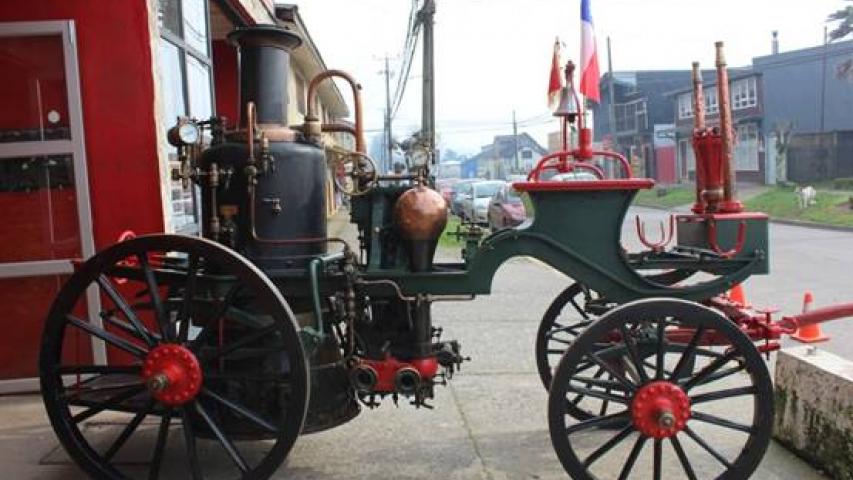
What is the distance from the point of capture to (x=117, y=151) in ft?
18.0

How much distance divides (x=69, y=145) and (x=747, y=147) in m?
43.2

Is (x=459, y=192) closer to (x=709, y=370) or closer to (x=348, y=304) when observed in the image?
(x=348, y=304)

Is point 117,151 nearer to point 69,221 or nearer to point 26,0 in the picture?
point 69,221

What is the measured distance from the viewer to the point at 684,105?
4950 centimetres

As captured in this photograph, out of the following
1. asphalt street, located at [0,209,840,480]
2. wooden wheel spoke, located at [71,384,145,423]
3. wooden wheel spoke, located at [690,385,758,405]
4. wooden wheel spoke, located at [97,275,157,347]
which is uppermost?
wooden wheel spoke, located at [97,275,157,347]

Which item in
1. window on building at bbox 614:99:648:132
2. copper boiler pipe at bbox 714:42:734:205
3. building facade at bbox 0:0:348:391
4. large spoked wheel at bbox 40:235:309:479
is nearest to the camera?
large spoked wheel at bbox 40:235:309:479

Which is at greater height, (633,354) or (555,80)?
(555,80)

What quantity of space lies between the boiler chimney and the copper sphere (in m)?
0.85

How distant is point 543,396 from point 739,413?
1221mm

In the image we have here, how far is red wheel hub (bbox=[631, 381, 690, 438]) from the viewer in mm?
3514

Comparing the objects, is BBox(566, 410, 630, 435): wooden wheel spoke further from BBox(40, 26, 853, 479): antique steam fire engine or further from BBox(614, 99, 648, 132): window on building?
BBox(614, 99, 648, 132): window on building

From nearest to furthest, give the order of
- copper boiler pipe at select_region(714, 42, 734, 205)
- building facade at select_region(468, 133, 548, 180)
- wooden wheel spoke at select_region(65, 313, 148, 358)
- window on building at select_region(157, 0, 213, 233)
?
wooden wheel spoke at select_region(65, 313, 148, 358) < copper boiler pipe at select_region(714, 42, 734, 205) < window on building at select_region(157, 0, 213, 233) < building facade at select_region(468, 133, 548, 180)

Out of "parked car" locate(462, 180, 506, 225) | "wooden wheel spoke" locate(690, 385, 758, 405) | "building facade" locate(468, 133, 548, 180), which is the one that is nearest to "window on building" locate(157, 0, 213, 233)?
"wooden wheel spoke" locate(690, 385, 758, 405)

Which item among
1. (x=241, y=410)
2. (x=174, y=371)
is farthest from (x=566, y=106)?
(x=174, y=371)
